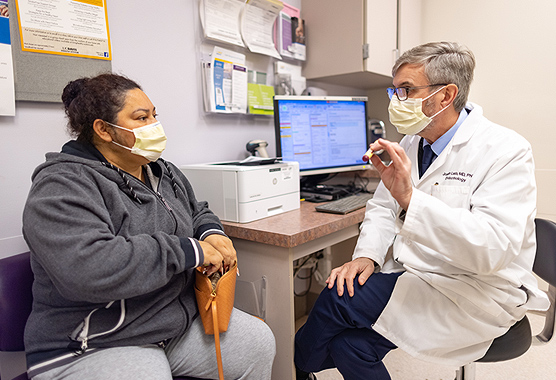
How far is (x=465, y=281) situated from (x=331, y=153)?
42.3 inches

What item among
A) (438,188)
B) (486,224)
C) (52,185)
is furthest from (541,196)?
(52,185)

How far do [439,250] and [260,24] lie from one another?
151cm

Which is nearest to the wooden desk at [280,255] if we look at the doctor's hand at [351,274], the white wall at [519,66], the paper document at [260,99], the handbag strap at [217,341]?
the doctor's hand at [351,274]

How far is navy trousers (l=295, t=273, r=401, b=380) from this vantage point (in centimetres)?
112

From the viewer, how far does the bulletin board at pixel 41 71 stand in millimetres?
1153

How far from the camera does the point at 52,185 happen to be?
889 mm

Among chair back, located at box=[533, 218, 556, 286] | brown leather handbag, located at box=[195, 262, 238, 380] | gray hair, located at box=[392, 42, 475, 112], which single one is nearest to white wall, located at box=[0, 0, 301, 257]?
brown leather handbag, located at box=[195, 262, 238, 380]

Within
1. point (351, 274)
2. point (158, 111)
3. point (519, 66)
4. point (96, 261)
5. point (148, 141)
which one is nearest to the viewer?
point (96, 261)

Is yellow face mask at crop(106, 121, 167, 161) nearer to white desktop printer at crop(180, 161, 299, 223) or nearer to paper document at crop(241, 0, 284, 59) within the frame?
white desktop printer at crop(180, 161, 299, 223)

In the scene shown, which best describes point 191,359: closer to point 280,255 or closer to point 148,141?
point 280,255

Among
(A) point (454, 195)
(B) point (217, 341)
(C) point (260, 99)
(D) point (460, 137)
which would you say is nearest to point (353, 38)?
(C) point (260, 99)

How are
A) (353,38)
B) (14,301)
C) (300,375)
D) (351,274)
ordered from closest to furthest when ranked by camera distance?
(14,301), (351,274), (300,375), (353,38)

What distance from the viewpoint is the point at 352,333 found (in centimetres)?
117

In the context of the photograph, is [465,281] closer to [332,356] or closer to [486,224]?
[486,224]
